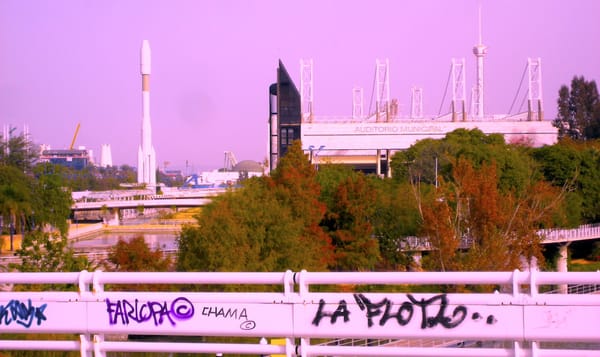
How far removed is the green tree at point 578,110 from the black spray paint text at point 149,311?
82756mm

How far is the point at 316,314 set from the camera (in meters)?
5.07

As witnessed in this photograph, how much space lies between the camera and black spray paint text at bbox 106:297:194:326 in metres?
5.30

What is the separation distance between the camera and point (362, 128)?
8331cm

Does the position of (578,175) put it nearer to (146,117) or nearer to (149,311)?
(149,311)

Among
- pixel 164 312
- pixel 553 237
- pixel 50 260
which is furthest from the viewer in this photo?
pixel 553 237

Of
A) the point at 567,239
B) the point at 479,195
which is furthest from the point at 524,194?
the point at 479,195

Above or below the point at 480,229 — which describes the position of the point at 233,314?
above

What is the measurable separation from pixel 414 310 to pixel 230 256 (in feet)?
67.7

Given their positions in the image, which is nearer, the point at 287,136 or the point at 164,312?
the point at 164,312

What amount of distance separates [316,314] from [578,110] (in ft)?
280

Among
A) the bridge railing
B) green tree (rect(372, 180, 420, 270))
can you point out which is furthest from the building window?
the bridge railing

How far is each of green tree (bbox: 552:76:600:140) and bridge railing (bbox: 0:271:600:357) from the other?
8243cm

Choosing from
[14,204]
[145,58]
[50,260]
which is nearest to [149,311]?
[50,260]

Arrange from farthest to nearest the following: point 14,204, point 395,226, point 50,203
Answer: point 50,203
point 14,204
point 395,226
